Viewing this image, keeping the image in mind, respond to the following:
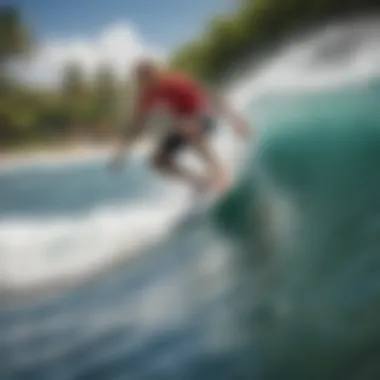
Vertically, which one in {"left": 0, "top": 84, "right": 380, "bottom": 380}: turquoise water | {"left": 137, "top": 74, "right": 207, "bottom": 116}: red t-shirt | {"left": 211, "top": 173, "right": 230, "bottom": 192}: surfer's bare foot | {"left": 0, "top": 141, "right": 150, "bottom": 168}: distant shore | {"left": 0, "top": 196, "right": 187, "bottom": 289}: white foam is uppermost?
{"left": 0, "top": 141, "right": 150, "bottom": 168}: distant shore

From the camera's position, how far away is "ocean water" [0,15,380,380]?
121 cm

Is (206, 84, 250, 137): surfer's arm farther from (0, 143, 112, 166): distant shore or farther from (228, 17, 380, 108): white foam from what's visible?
(0, 143, 112, 166): distant shore

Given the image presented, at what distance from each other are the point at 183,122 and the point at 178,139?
0.10 ft

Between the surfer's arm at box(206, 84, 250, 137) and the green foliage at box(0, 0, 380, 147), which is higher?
the green foliage at box(0, 0, 380, 147)

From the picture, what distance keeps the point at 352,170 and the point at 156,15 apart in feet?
1.47

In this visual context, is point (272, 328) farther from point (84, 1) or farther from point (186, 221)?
point (84, 1)

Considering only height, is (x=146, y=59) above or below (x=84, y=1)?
below

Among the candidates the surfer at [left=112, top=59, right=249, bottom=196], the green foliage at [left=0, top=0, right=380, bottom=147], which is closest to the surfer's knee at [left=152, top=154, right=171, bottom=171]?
→ the surfer at [left=112, top=59, right=249, bottom=196]

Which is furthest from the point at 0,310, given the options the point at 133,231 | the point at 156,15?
the point at 156,15

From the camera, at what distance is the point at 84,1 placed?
1.30 m

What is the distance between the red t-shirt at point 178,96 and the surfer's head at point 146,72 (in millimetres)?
17

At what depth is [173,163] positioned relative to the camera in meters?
1.27

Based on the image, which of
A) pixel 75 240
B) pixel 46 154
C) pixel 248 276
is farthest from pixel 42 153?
pixel 248 276

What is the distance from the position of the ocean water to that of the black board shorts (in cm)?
4
